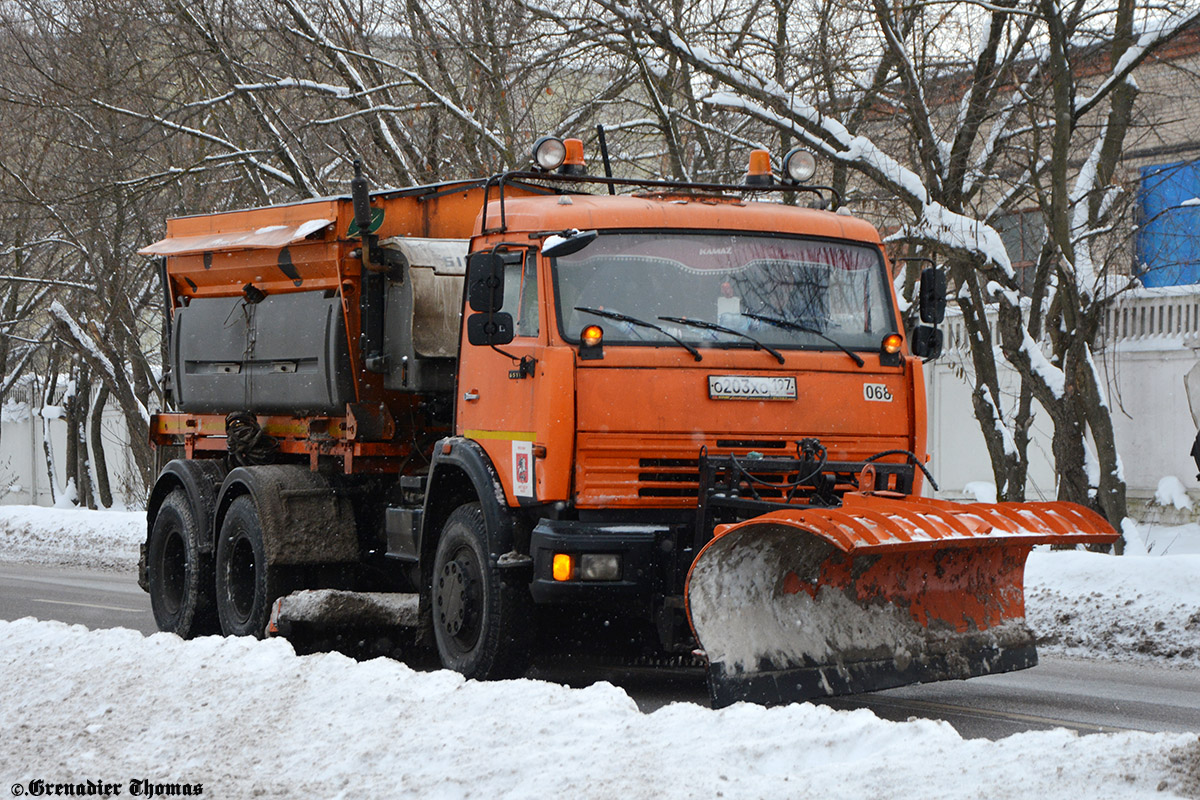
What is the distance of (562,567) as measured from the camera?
296 inches

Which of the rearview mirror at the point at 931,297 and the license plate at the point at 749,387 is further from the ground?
the rearview mirror at the point at 931,297

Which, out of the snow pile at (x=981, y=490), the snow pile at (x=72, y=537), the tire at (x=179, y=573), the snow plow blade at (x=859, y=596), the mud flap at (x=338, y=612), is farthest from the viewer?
the snow pile at (x=72, y=537)

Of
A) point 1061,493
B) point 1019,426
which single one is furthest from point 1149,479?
point 1061,493

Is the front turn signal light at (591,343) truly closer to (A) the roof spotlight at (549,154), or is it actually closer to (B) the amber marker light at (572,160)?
(A) the roof spotlight at (549,154)

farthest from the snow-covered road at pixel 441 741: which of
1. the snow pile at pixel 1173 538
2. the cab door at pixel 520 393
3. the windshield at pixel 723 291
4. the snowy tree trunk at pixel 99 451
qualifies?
the snowy tree trunk at pixel 99 451

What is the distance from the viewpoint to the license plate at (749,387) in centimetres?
770

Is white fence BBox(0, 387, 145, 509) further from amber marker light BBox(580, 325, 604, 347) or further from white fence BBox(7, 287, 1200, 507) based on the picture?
amber marker light BBox(580, 325, 604, 347)

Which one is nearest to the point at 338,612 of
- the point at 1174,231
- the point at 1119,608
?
the point at 1119,608

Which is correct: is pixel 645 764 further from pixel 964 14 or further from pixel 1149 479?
pixel 1149 479

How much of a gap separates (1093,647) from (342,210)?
5605mm

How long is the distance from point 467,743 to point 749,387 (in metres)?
2.70

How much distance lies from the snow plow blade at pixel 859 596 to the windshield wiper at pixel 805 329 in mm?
1077

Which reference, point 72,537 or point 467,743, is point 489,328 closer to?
point 467,743

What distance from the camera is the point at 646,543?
7.50 meters
